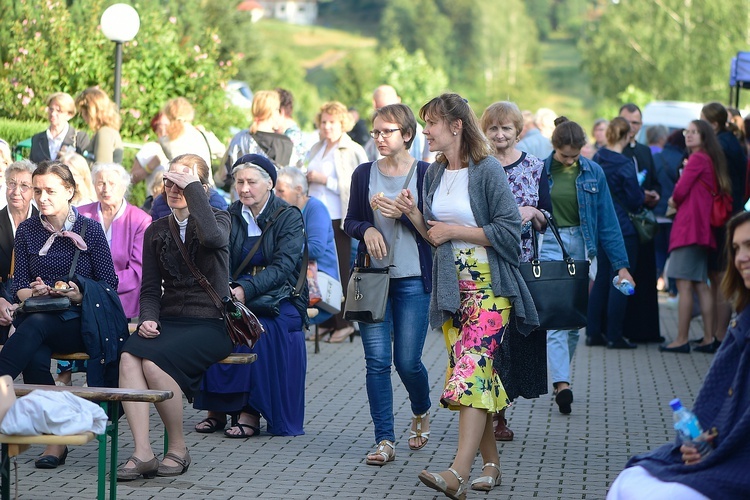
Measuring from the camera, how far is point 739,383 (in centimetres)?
432

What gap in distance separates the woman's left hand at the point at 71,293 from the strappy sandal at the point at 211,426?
144cm

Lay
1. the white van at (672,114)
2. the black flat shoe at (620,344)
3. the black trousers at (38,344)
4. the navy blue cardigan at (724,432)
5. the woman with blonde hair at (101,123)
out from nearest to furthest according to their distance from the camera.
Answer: the navy blue cardigan at (724,432) < the black trousers at (38,344) < the woman with blonde hair at (101,123) < the black flat shoe at (620,344) < the white van at (672,114)

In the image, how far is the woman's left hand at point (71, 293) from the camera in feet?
21.8

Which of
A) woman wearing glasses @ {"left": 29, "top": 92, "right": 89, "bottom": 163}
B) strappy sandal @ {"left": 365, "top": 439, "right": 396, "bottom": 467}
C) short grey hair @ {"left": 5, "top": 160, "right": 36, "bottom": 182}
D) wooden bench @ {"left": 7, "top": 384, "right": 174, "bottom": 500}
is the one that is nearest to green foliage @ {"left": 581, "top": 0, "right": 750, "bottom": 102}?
woman wearing glasses @ {"left": 29, "top": 92, "right": 89, "bottom": 163}

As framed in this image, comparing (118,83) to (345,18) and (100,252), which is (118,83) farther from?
(345,18)

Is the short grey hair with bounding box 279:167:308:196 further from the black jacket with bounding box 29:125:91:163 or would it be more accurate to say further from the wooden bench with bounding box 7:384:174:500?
the wooden bench with bounding box 7:384:174:500

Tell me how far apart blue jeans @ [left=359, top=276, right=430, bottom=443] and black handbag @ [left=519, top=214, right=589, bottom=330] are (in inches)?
24.3

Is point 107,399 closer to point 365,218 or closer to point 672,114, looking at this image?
point 365,218

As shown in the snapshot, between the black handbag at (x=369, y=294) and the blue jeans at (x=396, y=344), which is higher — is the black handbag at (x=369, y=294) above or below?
above

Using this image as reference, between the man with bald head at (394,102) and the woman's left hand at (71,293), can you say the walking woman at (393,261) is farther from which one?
the man with bald head at (394,102)

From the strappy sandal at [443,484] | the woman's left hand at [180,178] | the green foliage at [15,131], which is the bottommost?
the strappy sandal at [443,484]

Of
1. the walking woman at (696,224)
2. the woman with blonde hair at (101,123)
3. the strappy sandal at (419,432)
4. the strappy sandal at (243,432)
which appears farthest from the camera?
the walking woman at (696,224)

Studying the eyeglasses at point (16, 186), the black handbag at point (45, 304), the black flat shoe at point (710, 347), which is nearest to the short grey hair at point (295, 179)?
the eyeglasses at point (16, 186)

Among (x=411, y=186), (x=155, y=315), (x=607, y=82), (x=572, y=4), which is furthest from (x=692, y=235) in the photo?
(x=572, y=4)
